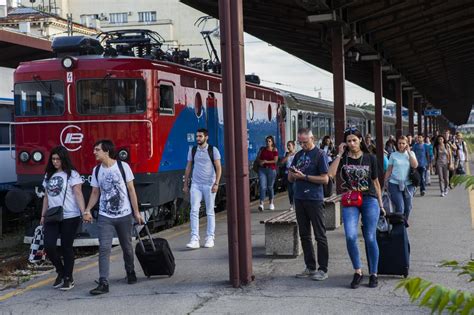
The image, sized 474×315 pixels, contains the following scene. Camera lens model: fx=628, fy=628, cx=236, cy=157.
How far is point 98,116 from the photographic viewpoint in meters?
10.5

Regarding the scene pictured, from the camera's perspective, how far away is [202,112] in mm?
12703

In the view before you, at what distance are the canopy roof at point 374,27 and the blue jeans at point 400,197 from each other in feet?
12.6

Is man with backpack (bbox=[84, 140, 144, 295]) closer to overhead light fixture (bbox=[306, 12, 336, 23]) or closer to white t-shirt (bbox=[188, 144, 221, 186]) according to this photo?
white t-shirt (bbox=[188, 144, 221, 186])

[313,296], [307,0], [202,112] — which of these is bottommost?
[313,296]

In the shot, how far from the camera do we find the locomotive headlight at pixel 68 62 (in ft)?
34.6

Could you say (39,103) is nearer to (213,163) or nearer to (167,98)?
(167,98)

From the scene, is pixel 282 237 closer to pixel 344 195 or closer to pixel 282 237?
pixel 282 237

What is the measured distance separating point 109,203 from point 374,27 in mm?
9524

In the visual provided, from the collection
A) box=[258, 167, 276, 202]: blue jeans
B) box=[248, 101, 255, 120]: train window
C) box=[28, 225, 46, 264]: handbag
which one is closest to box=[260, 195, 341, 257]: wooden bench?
box=[28, 225, 46, 264]: handbag

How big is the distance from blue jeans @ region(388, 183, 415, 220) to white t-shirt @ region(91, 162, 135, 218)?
4.45 meters

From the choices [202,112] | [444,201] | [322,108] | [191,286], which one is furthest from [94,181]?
[322,108]

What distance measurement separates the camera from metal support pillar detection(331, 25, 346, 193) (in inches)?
523

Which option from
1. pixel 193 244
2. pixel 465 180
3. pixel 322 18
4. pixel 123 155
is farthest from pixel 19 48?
pixel 465 180

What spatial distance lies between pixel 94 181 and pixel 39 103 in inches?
167
